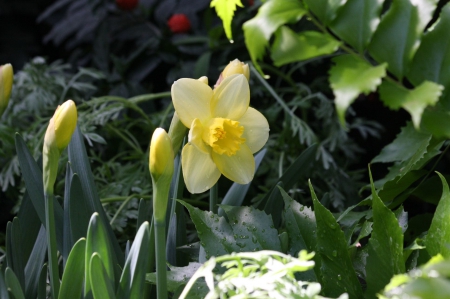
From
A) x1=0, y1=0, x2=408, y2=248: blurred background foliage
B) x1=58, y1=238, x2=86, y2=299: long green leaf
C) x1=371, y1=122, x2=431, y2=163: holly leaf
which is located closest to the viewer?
x1=58, y1=238, x2=86, y2=299: long green leaf

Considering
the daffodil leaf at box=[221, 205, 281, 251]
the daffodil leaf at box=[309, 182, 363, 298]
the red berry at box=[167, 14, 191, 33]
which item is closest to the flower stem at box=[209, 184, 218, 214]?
the daffodil leaf at box=[221, 205, 281, 251]

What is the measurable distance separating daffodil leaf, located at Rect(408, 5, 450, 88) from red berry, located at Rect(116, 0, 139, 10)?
3.52 feet

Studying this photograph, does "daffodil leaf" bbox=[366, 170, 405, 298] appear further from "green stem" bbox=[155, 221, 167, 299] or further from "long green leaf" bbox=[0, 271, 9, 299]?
"long green leaf" bbox=[0, 271, 9, 299]

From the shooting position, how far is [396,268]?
1.68 feet

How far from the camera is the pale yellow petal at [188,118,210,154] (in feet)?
1.82

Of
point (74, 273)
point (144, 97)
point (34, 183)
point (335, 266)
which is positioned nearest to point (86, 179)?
point (34, 183)

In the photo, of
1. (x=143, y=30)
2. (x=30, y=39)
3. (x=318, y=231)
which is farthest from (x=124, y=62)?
(x=318, y=231)

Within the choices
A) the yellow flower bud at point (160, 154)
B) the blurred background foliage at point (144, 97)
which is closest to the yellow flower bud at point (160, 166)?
the yellow flower bud at point (160, 154)

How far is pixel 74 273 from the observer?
51cm

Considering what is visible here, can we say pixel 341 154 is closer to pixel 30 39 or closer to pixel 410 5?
pixel 410 5

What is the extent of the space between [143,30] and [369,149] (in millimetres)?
716

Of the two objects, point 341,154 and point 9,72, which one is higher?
point 9,72

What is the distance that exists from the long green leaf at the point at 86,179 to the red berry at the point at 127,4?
866mm

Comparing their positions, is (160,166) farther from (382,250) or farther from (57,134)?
(382,250)
